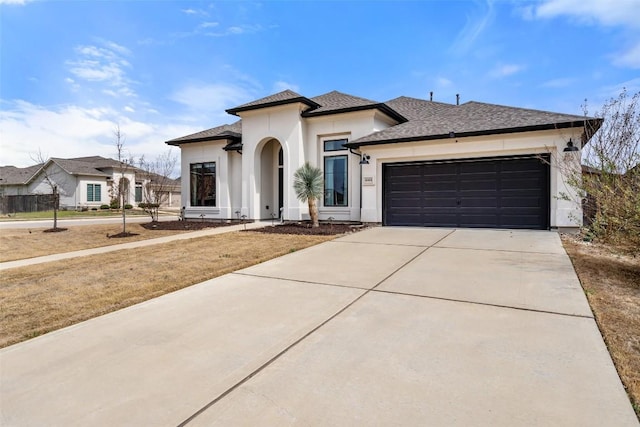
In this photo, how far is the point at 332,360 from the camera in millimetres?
2926

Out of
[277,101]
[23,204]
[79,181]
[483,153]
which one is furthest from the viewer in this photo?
[23,204]

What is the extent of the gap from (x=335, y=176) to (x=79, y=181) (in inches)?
1167

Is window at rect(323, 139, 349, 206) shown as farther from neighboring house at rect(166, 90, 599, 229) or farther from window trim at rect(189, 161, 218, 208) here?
window trim at rect(189, 161, 218, 208)

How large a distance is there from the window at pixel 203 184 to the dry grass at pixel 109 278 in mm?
7771

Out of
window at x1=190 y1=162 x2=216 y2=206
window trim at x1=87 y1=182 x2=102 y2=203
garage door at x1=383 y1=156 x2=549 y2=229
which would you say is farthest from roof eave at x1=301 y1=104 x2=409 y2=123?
window trim at x1=87 y1=182 x2=102 y2=203

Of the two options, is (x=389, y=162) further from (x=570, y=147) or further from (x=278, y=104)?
(x=570, y=147)

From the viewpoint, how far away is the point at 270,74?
20125 millimetres

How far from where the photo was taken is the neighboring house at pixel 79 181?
32531 millimetres

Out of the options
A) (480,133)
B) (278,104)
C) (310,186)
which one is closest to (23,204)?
(278,104)

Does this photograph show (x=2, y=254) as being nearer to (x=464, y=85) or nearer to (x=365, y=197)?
(x=365, y=197)

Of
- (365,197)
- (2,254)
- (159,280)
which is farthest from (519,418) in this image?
(2,254)

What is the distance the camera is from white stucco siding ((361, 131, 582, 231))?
10578 millimetres

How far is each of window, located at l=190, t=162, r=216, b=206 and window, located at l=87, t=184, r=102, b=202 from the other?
21682 millimetres

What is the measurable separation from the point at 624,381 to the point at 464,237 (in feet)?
24.7
